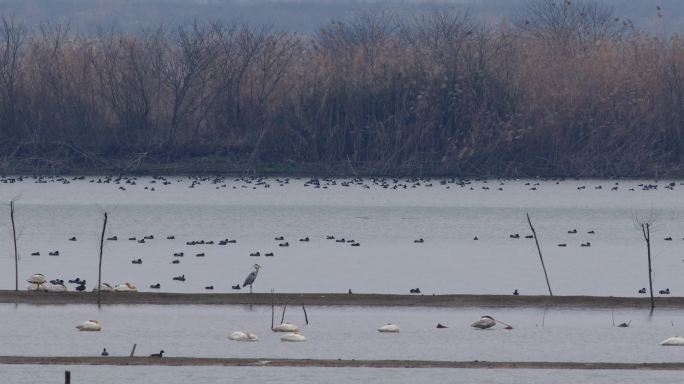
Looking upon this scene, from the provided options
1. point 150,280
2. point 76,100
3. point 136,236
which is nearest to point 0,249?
point 136,236

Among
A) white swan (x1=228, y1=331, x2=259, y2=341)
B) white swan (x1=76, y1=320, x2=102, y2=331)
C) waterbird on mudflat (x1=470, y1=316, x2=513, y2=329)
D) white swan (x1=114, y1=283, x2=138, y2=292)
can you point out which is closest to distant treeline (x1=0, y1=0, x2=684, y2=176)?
white swan (x1=114, y1=283, x2=138, y2=292)

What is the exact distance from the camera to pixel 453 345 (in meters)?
28.8

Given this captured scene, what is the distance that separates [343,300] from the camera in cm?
3341

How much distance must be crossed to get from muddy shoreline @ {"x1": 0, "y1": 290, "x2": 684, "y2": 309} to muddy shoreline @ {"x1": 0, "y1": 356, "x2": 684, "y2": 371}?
6.56 m

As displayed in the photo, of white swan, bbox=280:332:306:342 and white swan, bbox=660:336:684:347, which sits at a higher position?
white swan, bbox=660:336:684:347

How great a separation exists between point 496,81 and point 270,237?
33.2 m

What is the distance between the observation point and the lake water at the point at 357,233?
39.8 m

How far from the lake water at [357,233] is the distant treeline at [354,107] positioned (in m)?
2.55

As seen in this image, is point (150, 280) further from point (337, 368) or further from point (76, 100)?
point (76, 100)

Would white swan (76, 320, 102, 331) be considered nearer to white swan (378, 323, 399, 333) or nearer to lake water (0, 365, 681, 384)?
lake water (0, 365, 681, 384)

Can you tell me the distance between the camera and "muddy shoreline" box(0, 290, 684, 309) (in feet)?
109

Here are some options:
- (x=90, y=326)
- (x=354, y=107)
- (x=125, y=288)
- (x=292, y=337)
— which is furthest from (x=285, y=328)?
(x=354, y=107)

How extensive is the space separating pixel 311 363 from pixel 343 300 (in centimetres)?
724

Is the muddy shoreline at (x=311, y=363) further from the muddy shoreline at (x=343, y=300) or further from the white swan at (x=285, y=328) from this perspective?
the muddy shoreline at (x=343, y=300)
